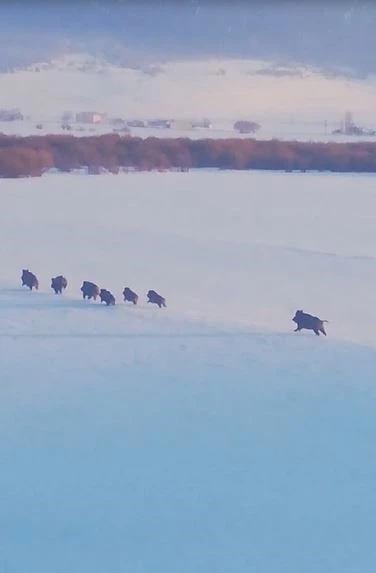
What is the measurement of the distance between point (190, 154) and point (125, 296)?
14084 mm

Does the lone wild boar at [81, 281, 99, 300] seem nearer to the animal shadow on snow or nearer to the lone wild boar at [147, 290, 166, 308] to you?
the animal shadow on snow

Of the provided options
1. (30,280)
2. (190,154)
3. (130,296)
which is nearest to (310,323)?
(130,296)

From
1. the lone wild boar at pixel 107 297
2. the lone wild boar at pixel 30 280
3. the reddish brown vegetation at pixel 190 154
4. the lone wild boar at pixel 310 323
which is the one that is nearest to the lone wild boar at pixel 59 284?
the lone wild boar at pixel 30 280

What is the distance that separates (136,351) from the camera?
19.6ft

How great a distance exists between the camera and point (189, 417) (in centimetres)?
474

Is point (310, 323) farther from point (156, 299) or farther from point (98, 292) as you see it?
point (98, 292)

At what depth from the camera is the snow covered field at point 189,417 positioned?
3.49 metres

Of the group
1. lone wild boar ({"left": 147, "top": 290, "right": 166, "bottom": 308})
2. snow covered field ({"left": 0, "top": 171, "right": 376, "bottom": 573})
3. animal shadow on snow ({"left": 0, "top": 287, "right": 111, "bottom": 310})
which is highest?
lone wild boar ({"left": 147, "top": 290, "right": 166, "bottom": 308})

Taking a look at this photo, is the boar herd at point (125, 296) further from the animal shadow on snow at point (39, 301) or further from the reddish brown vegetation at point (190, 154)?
the reddish brown vegetation at point (190, 154)

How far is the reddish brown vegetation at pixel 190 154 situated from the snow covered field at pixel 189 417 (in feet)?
33.5

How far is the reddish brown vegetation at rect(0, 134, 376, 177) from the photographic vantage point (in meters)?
20.4

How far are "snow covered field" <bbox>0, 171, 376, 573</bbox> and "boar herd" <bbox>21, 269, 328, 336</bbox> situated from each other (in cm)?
8

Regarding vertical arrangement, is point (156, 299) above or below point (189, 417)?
above

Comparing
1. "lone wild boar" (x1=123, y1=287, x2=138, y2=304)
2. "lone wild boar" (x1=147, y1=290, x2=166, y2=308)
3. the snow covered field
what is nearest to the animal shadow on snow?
the snow covered field
